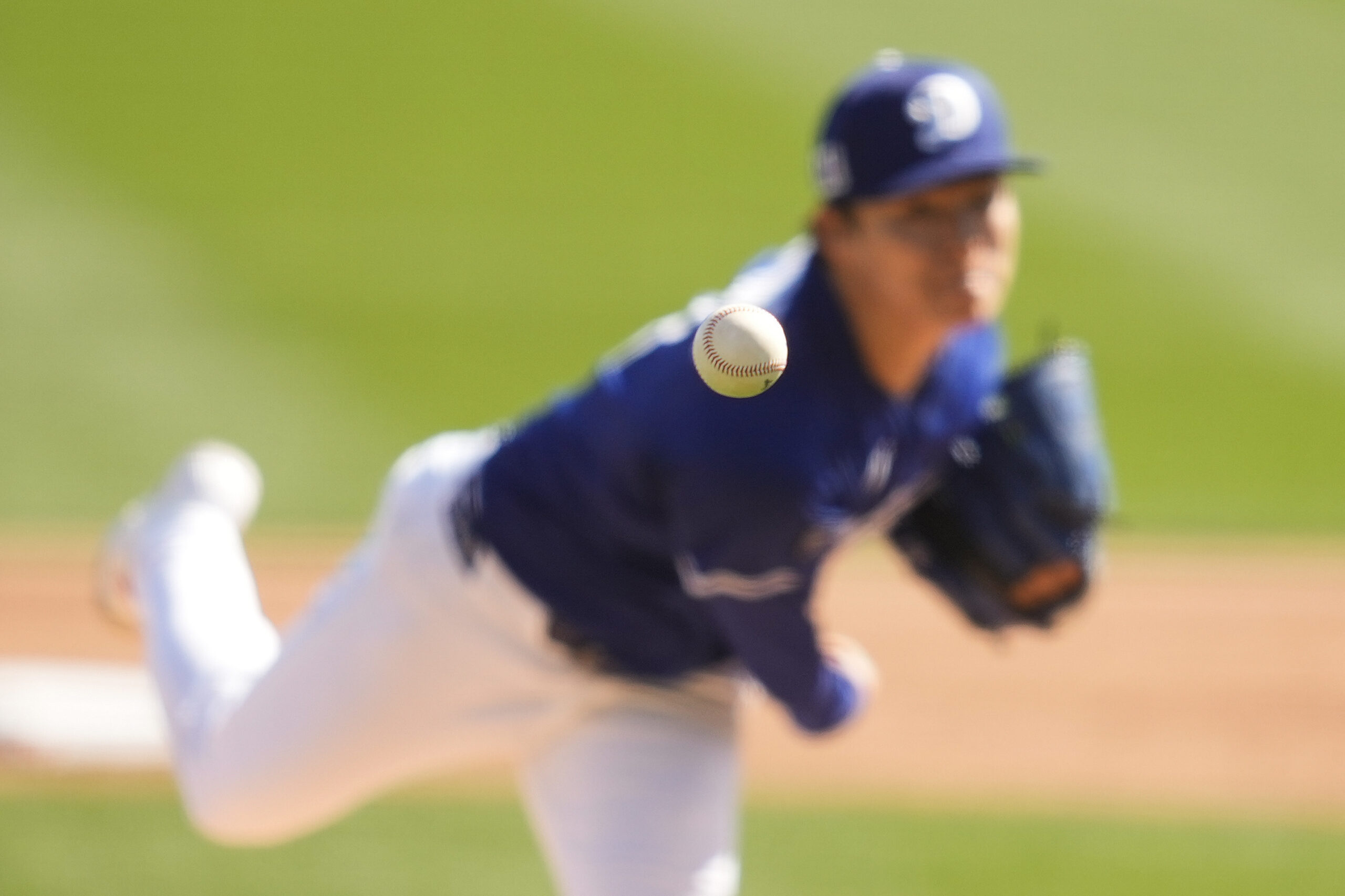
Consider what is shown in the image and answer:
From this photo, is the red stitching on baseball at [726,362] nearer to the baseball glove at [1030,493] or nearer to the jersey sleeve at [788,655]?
the jersey sleeve at [788,655]

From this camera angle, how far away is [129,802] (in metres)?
3.92

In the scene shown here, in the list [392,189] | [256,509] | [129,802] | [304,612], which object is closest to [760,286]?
[304,612]

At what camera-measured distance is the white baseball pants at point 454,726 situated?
267 centimetres

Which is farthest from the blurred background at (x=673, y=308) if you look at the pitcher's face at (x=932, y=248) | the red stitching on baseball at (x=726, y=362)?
the red stitching on baseball at (x=726, y=362)

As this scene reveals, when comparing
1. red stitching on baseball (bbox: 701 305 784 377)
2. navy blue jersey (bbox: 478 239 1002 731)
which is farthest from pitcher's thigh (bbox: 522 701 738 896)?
red stitching on baseball (bbox: 701 305 784 377)

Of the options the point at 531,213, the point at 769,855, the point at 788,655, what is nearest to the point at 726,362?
the point at 788,655

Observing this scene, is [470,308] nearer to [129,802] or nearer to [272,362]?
[272,362]

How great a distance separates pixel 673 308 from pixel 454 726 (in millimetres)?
4183

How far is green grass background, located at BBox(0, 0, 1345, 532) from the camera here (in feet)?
19.9

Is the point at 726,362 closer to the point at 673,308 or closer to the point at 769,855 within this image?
the point at 769,855

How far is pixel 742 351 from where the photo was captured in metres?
1.07

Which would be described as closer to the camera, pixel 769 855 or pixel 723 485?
pixel 723 485

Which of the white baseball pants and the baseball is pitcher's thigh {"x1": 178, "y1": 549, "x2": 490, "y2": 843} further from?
the baseball

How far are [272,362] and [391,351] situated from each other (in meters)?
0.45
